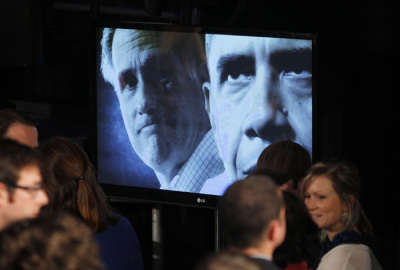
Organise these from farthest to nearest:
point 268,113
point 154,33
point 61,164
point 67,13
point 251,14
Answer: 1. point 67,13
2. point 251,14
3. point 154,33
4. point 268,113
5. point 61,164

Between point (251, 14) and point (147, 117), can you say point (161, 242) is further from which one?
point (251, 14)

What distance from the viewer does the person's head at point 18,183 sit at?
210 centimetres

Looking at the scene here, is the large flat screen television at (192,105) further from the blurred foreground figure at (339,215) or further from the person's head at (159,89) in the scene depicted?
the blurred foreground figure at (339,215)

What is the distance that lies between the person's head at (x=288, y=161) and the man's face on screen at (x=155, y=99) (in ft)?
2.82

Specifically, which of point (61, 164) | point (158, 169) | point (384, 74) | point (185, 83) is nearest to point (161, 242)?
point (158, 169)

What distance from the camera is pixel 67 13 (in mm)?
5219

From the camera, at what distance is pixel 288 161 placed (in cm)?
316

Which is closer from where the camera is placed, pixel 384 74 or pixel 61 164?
pixel 61 164

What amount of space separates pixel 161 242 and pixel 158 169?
0.55m

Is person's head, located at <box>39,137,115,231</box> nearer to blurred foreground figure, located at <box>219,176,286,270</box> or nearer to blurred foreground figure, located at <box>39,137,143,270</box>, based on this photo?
blurred foreground figure, located at <box>39,137,143,270</box>

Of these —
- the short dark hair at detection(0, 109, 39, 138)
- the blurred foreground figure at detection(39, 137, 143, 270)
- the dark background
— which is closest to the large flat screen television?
the dark background

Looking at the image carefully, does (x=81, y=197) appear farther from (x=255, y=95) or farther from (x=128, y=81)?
(x=128, y=81)

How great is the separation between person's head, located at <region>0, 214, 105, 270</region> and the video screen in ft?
7.52

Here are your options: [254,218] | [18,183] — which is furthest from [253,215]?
[18,183]
